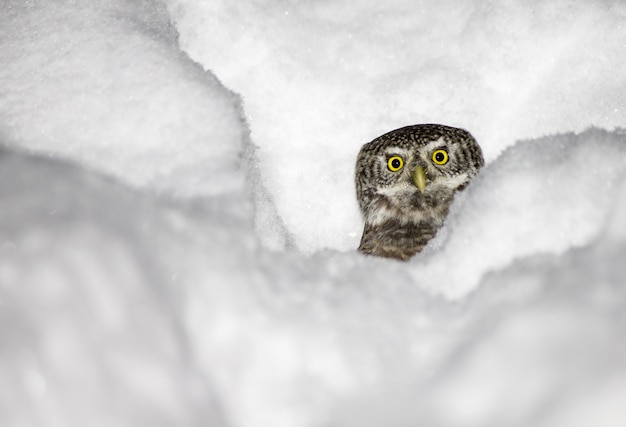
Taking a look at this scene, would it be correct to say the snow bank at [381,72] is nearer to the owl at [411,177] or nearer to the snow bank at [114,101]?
the owl at [411,177]

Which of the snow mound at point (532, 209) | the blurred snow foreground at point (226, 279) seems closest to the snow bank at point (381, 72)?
the blurred snow foreground at point (226, 279)

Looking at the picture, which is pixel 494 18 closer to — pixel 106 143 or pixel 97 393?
pixel 106 143

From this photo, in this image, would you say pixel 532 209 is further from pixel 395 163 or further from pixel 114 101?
pixel 395 163

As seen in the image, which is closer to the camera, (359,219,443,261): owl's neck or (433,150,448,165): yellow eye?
(359,219,443,261): owl's neck

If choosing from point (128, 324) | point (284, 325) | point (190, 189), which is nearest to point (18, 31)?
point (190, 189)

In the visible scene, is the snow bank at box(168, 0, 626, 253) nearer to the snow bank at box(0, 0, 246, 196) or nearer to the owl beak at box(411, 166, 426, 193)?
the owl beak at box(411, 166, 426, 193)

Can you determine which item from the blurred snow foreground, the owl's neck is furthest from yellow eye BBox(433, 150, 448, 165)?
the blurred snow foreground
